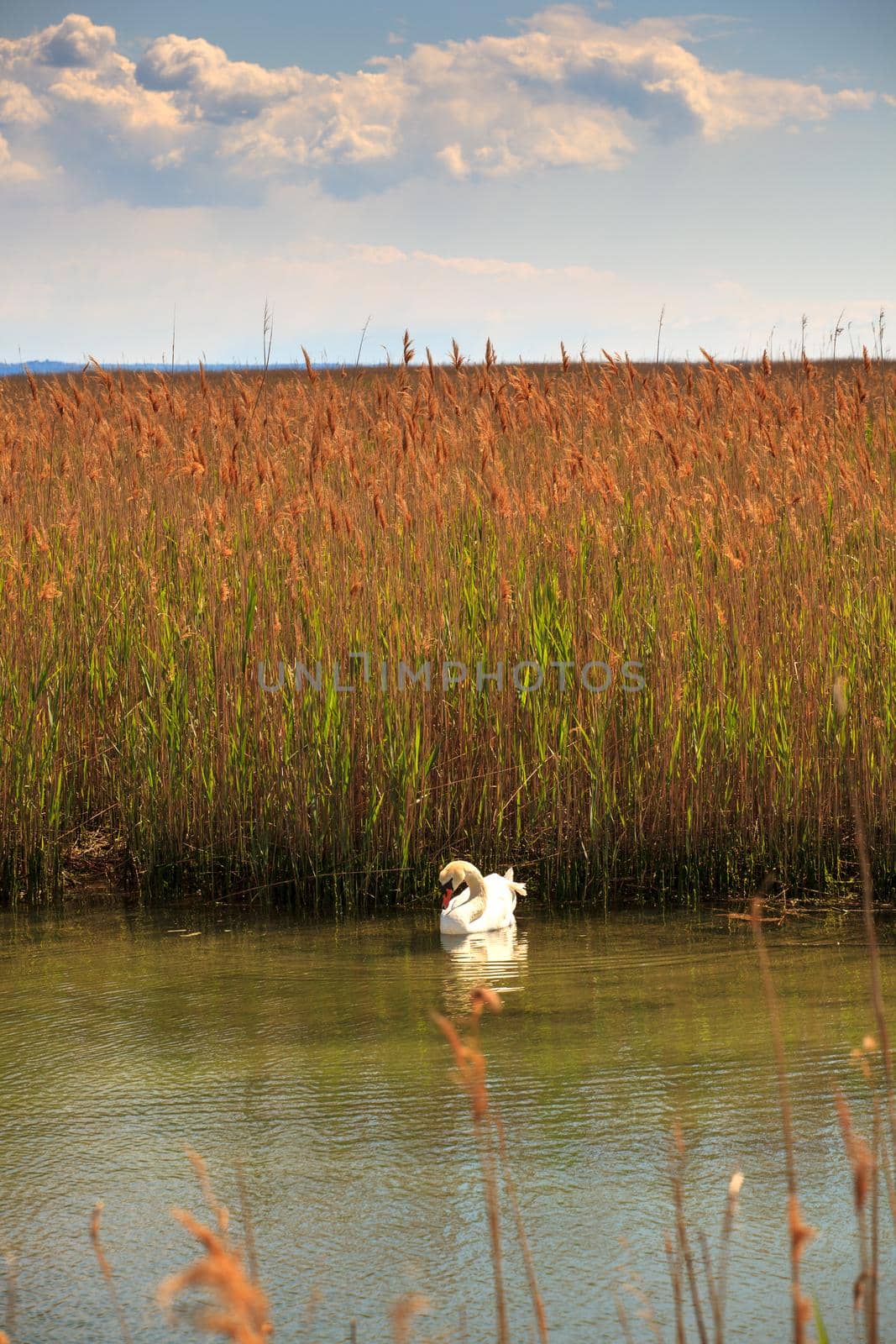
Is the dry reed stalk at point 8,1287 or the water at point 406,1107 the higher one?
the water at point 406,1107

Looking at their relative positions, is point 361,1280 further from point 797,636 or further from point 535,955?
point 797,636

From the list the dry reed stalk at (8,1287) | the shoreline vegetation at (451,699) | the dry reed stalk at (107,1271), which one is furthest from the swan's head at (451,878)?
the dry reed stalk at (8,1287)

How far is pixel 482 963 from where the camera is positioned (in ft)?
11.3

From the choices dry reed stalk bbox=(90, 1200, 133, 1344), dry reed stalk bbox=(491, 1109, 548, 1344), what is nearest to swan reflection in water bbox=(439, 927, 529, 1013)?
dry reed stalk bbox=(491, 1109, 548, 1344)

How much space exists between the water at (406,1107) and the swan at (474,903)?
0.19 feet

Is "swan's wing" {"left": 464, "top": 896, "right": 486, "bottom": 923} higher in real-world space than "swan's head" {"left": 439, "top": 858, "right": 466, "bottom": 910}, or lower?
lower

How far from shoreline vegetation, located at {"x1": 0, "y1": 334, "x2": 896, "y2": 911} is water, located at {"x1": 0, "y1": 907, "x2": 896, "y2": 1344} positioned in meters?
0.29

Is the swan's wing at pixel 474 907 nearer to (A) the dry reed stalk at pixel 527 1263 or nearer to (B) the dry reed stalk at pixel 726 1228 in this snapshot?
(A) the dry reed stalk at pixel 527 1263

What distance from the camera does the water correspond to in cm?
196

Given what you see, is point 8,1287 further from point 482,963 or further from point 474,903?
point 474,903

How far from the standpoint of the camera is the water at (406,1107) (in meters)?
1.96

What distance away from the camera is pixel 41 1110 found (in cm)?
263

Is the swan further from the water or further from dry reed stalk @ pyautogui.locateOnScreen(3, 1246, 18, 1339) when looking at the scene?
dry reed stalk @ pyautogui.locateOnScreen(3, 1246, 18, 1339)

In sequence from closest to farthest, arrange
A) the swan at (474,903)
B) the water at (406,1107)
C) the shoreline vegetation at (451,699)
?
the water at (406,1107), the swan at (474,903), the shoreline vegetation at (451,699)
